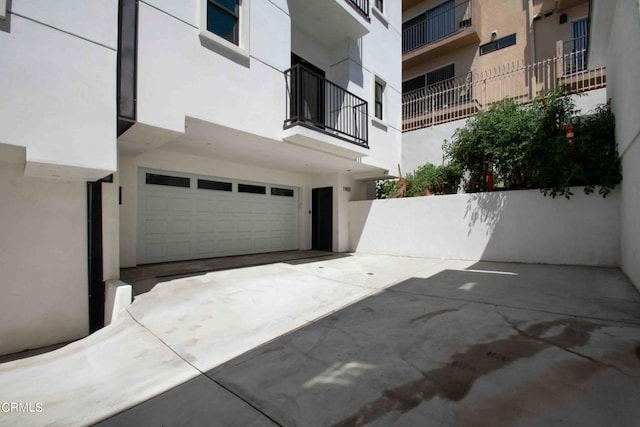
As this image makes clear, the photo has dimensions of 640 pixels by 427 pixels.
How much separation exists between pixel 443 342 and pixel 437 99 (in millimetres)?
10933

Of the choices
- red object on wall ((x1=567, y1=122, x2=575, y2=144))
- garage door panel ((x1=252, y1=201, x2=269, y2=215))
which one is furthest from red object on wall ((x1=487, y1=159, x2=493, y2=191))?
garage door panel ((x1=252, y1=201, x2=269, y2=215))

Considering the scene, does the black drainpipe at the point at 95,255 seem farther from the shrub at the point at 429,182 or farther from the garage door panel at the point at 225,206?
the shrub at the point at 429,182

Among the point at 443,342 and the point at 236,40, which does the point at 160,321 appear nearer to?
the point at 443,342

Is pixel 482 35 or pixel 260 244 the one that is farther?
pixel 482 35

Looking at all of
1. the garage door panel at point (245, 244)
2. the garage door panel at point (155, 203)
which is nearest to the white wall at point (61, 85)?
the garage door panel at point (155, 203)

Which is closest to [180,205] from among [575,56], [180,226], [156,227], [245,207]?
[180,226]

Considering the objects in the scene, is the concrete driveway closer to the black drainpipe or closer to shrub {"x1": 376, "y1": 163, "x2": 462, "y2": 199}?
the black drainpipe

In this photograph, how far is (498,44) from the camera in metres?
12.2

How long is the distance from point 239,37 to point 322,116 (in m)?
3.21

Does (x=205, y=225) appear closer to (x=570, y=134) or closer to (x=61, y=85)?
(x=61, y=85)

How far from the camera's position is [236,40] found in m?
5.60

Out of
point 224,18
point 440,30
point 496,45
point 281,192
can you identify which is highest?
point 440,30

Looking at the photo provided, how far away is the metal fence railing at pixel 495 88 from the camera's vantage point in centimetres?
909

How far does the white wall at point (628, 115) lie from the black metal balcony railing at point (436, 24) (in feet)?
27.2
